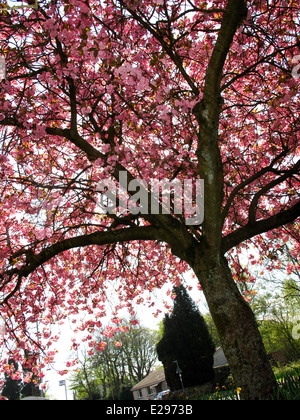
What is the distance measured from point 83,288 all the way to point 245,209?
490 cm

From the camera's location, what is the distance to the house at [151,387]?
3257cm

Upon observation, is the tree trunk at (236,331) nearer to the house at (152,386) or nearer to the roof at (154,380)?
the house at (152,386)

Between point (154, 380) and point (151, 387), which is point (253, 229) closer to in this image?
point (154, 380)

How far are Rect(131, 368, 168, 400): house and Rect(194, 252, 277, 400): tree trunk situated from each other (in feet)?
108

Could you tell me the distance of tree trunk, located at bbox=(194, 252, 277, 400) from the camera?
10.8 ft

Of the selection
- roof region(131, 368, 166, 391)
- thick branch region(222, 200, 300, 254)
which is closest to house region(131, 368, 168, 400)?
roof region(131, 368, 166, 391)

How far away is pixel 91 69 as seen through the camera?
6.48 metres

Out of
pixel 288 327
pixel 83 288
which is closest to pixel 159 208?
pixel 83 288

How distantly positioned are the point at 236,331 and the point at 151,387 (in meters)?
36.7

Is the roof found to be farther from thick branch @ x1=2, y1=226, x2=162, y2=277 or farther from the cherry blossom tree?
thick branch @ x1=2, y1=226, x2=162, y2=277

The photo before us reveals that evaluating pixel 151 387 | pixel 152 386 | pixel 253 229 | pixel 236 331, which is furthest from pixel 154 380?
pixel 236 331

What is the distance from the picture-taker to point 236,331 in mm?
3508

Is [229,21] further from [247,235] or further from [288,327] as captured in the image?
[288,327]
